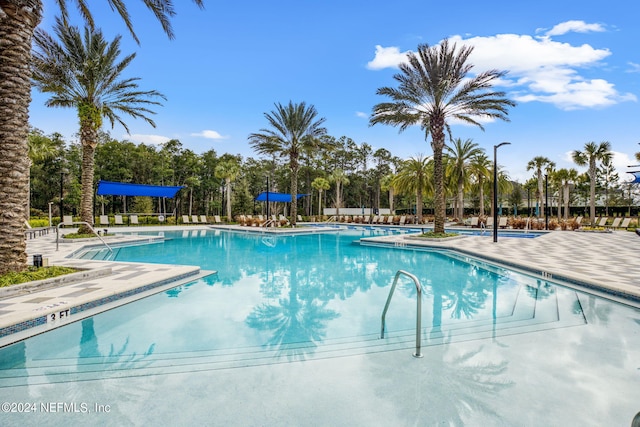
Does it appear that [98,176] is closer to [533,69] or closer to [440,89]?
[440,89]

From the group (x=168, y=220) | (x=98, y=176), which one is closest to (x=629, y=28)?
(x=168, y=220)

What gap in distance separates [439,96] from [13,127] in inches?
590

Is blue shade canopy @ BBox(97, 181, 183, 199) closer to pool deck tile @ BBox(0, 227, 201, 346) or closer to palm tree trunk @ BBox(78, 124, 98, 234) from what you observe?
palm tree trunk @ BBox(78, 124, 98, 234)

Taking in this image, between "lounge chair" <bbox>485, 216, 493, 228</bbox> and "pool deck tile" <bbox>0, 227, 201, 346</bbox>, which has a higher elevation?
"lounge chair" <bbox>485, 216, 493, 228</bbox>

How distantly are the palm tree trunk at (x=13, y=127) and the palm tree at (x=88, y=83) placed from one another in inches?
313

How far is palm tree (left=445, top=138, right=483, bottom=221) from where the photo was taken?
27594 mm

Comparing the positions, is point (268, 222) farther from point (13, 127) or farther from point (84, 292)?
point (84, 292)

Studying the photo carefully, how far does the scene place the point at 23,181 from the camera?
6344mm

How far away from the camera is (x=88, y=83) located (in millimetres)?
14906

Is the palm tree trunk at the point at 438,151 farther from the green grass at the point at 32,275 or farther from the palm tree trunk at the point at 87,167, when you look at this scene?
the palm tree trunk at the point at 87,167

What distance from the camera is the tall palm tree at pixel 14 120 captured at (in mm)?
6008

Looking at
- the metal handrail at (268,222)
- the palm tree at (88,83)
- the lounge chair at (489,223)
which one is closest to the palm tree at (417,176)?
the lounge chair at (489,223)

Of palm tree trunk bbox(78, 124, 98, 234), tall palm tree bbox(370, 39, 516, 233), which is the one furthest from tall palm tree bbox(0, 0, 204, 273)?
tall palm tree bbox(370, 39, 516, 233)

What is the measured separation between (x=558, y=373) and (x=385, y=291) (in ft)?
12.7
